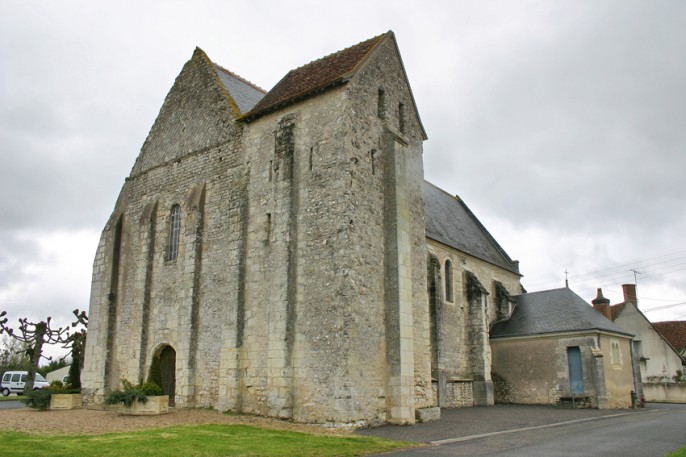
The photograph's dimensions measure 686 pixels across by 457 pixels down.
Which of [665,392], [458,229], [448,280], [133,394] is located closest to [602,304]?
[665,392]

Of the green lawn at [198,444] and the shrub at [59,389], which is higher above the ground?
the shrub at [59,389]

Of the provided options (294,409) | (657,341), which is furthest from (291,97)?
(657,341)

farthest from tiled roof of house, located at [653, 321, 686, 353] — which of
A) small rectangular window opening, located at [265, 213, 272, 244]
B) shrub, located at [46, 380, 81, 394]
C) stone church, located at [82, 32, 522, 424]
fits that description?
shrub, located at [46, 380, 81, 394]

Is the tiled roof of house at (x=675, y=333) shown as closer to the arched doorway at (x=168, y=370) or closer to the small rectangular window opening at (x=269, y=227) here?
the small rectangular window opening at (x=269, y=227)

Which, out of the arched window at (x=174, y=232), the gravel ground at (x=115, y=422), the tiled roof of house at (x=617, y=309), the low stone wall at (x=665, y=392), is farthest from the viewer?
the tiled roof of house at (x=617, y=309)

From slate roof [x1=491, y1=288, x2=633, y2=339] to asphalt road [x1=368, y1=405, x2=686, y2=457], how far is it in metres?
7.95

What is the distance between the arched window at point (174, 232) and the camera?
19.8m

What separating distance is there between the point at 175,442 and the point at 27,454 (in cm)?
254

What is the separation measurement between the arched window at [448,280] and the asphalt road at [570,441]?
9137 millimetres

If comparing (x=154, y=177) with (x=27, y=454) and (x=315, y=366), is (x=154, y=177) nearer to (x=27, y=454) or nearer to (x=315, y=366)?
(x=315, y=366)

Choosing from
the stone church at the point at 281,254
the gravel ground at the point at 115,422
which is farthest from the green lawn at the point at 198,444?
the stone church at the point at 281,254

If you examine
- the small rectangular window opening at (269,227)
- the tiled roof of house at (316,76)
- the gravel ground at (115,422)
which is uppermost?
the tiled roof of house at (316,76)

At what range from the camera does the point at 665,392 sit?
1315 inches

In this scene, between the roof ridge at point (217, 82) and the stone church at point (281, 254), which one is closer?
the stone church at point (281, 254)
